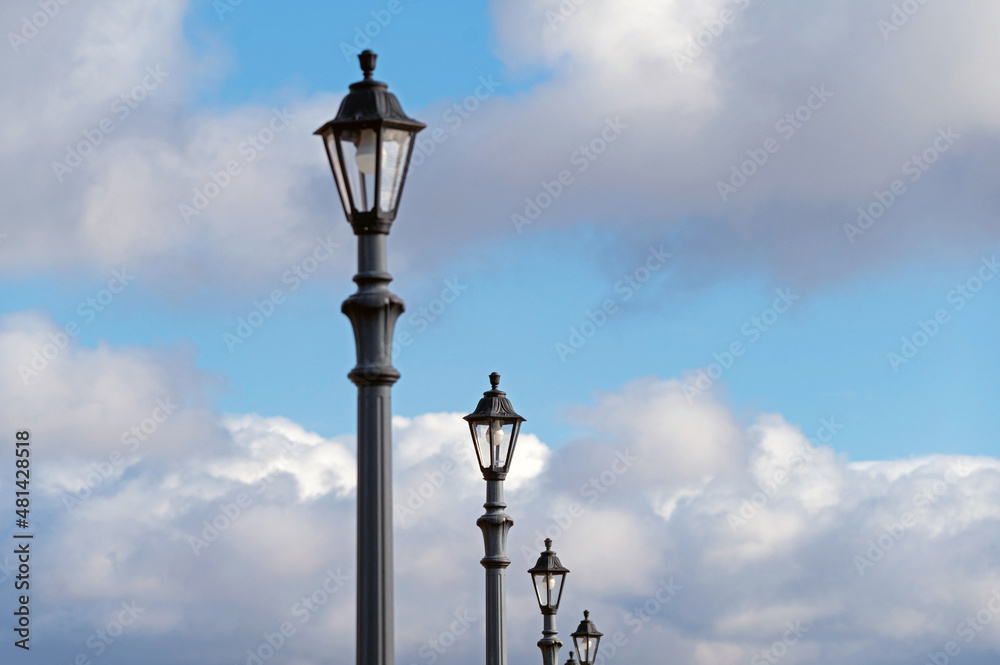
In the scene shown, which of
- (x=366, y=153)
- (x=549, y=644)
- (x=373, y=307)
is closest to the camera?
(x=366, y=153)

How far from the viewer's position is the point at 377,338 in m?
8.52

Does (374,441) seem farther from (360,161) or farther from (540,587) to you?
(540,587)

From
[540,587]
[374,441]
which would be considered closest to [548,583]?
[540,587]

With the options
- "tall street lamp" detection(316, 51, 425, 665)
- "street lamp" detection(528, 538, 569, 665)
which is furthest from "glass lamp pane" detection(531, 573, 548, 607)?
"tall street lamp" detection(316, 51, 425, 665)

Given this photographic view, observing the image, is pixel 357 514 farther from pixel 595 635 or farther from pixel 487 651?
pixel 595 635

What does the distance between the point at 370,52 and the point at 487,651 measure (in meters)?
7.69

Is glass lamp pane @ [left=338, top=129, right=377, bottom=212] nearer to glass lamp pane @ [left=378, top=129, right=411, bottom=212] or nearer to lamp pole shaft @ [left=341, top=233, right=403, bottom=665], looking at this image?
glass lamp pane @ [left=378, top=129, right=411, bottom=212]

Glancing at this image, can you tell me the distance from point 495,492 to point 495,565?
758 mm

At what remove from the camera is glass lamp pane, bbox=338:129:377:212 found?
27.1 feet

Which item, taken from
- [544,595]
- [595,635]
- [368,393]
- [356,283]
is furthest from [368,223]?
[595,635]

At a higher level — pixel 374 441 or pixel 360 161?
pixel 360 161

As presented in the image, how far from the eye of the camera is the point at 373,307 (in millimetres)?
8453

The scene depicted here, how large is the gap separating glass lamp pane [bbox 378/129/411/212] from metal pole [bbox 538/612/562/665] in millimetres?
11768

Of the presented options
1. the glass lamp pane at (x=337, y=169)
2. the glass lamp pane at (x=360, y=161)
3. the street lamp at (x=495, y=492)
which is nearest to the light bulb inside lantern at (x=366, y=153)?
the glass lamp pane at (x=360, y=161)
